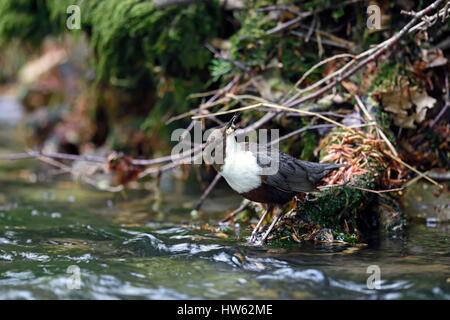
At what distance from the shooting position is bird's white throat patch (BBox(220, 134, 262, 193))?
3.54 metres

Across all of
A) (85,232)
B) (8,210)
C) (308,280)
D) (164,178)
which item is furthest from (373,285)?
(164,178)

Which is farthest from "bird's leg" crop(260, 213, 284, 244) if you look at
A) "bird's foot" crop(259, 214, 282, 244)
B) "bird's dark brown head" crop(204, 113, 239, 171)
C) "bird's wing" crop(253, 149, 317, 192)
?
"bird's dark brown head" crop(204, 113, 239, 171)

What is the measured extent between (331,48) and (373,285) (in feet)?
8.70

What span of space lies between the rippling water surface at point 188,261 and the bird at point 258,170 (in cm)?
33

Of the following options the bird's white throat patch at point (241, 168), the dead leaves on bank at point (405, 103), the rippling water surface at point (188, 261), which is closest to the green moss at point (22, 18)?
the rippling water surface at point (188, 261)

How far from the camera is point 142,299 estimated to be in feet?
9.43

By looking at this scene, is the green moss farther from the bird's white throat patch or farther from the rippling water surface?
the bird's white throat patch

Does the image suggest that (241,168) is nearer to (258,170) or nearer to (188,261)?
(258,170)

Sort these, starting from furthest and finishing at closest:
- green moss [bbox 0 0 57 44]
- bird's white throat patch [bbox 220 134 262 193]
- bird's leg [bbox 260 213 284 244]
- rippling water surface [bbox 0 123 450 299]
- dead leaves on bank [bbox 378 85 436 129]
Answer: green moss [bbox 0 0 57 44], dead leaves on bank [bbox 378 85 436 129], bird's leg [bbox 260 213 284 244], bird's white throat patch [bbox 220 134 262 193], rippling water surface [bbox 0 123 450 299]

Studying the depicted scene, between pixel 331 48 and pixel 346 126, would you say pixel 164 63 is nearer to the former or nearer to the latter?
pixel 331 48

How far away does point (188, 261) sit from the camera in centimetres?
342

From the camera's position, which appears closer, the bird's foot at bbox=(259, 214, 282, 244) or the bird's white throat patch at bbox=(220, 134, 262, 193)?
the bird's white throat patch at bbox=(220, 134, 262, 193)

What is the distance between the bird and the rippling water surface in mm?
328

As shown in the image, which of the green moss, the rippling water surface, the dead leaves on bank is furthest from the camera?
the green moss
